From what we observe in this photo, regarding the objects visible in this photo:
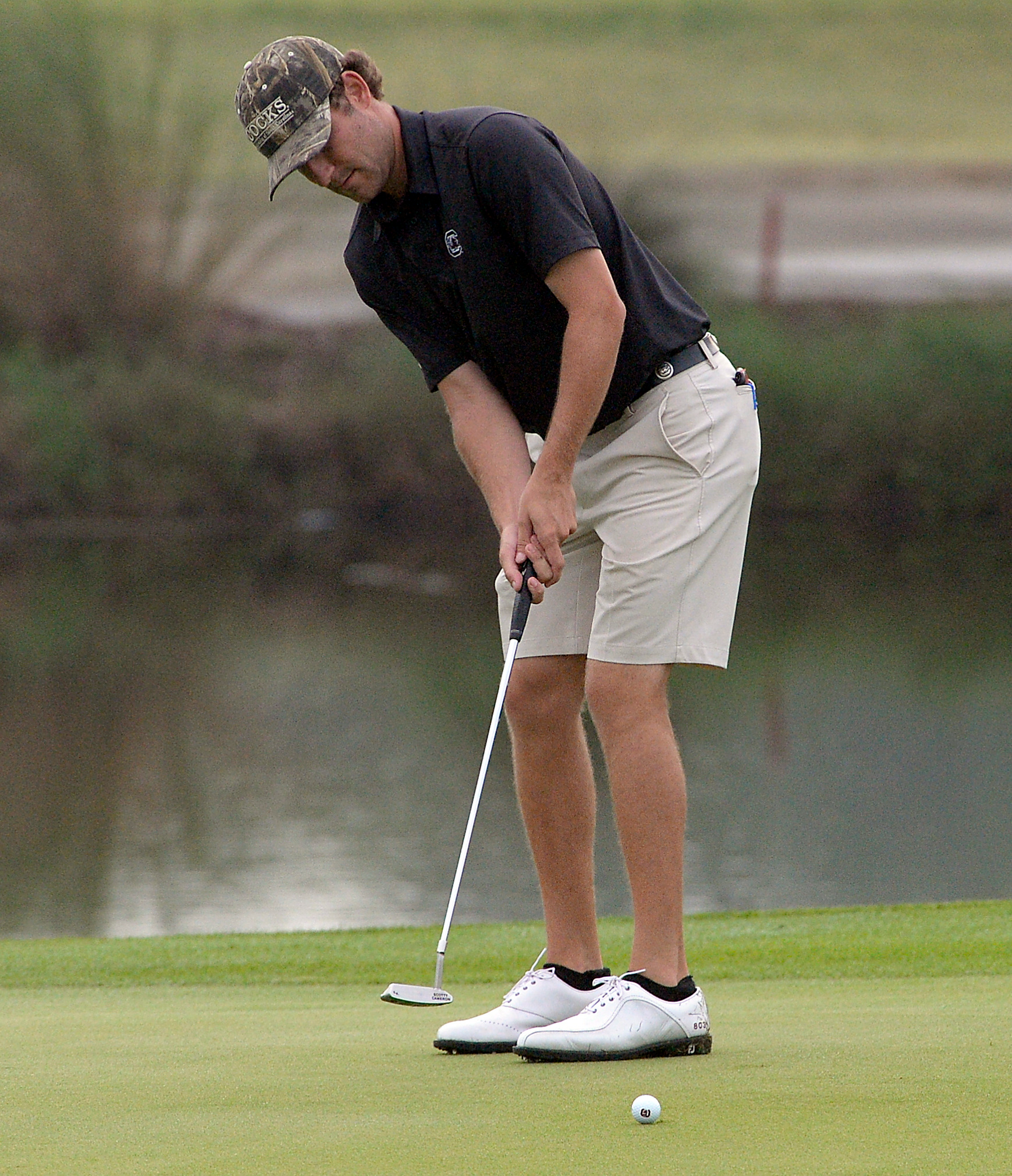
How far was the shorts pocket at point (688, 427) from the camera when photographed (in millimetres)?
2270

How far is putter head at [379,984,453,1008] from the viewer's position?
2.09 meters

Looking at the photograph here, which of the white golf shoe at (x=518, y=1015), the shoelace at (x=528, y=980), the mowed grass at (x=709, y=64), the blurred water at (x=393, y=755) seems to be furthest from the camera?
the mowed grass at (x=709, y=64)

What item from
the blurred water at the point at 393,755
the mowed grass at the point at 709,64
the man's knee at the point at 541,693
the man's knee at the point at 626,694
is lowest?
the man's knee at the point at 626,694

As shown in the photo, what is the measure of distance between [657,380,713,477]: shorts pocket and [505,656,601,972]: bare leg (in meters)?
0.30

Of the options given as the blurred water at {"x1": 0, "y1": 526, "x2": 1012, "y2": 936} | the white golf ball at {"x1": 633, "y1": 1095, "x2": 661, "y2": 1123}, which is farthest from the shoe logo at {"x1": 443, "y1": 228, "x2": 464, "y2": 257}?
the blurred water at {"x1": 0, "y1": 526, "x2": 1012, "y2": 936}

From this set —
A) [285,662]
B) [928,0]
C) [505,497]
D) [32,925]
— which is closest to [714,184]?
[928,0]

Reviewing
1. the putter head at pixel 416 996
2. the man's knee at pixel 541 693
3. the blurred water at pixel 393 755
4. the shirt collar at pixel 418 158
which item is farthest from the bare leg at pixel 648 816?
the blurred water at pixel 393 755

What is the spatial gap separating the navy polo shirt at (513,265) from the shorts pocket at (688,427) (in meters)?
0.05

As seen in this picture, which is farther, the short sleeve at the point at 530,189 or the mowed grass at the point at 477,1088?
the short sleeve at the point at 530,189

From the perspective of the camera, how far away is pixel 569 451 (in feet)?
7.20

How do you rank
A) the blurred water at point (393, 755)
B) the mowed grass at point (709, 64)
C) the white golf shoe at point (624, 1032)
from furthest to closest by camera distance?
1. the mowed grass at point (709, 64)
2. the blurred water at point (393, 755)
3. the white golf shoe at point (624, 1032)

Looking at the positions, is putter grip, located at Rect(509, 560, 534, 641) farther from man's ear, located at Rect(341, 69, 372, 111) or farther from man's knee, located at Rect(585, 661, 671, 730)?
man's ear, located at Rect(341, 69, 372, 111)

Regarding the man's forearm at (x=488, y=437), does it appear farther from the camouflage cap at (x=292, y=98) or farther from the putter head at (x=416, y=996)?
the putter head at (x=416, y=996)

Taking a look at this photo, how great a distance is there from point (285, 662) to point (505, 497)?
1243 cm
